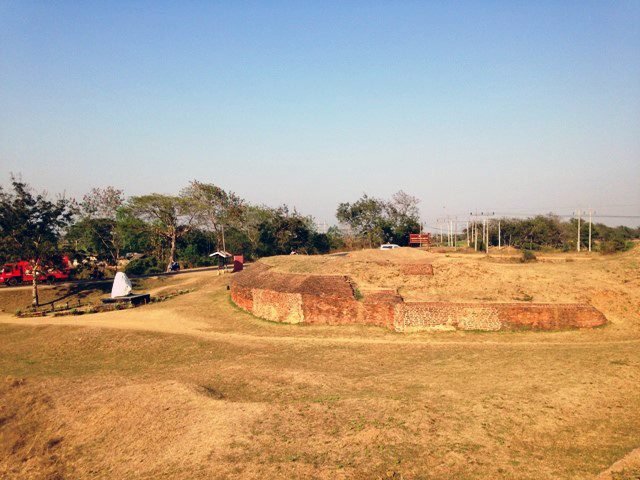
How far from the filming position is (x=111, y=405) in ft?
26.8

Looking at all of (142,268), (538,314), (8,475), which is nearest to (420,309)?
(538,314)

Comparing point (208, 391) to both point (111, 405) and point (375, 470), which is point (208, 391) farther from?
point (375, 470)

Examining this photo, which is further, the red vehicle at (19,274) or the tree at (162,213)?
the tree at (162,213)

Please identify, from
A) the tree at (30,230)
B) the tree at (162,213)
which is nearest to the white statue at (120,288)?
the tree at (30,230)

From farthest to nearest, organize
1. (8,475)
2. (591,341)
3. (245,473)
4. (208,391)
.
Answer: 1. (591,341)
2. (208,391)
3. (8,475)
4. (245,473)

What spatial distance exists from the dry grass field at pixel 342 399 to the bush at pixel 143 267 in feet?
57.8

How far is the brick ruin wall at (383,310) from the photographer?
13.2 meters

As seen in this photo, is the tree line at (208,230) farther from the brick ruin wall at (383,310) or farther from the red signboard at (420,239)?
the brick ruin wall at (383,310)

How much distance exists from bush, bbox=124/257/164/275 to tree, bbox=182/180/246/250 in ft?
18.2

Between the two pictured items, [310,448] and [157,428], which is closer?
[310,448]

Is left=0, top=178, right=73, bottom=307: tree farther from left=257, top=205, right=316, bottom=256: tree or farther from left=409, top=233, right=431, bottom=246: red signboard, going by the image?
left=409, top=233, right=431, bottom=246: red signboard

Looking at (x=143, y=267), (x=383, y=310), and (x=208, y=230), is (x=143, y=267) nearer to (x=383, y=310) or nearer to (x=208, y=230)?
(x=208, y=230)

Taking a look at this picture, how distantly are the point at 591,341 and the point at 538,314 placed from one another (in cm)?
153

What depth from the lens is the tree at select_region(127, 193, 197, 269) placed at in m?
36.6
